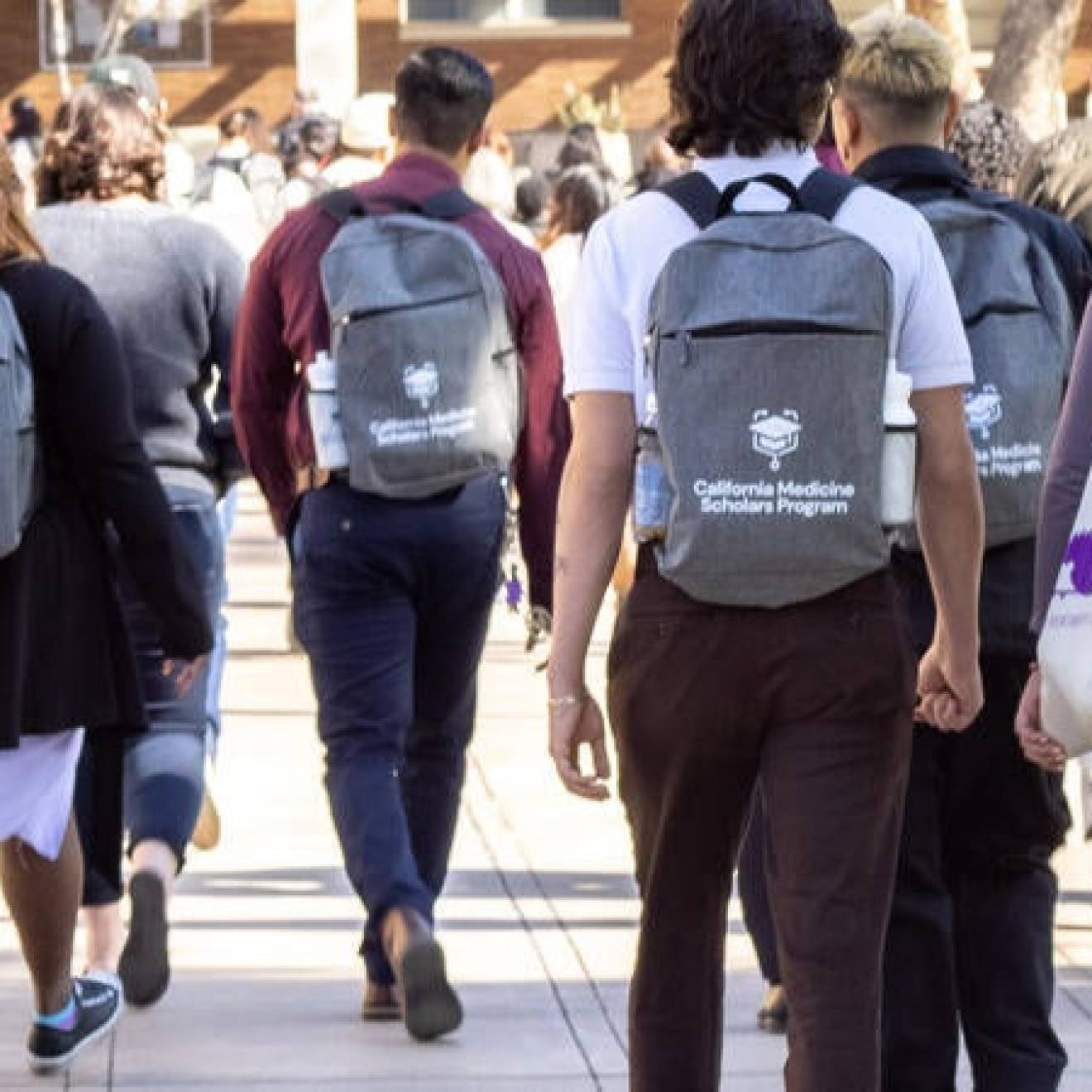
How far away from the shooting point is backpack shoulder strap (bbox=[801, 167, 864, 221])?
14.6 feet

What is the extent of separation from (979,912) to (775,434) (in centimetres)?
133

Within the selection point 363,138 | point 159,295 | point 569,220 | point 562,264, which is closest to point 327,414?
point 159,295

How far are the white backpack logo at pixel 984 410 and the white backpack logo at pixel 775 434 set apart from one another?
93 cm

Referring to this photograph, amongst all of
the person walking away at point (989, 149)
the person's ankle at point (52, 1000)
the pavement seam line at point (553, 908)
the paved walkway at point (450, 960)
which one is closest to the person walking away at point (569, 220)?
the paved walkway at point (450, 960)

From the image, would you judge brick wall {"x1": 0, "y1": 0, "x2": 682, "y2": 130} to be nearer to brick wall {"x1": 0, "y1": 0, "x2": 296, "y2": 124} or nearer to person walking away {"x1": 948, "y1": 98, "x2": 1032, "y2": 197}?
brick wall {"x1": 0, "y1": 0, "x2": 296, "y2": 124}

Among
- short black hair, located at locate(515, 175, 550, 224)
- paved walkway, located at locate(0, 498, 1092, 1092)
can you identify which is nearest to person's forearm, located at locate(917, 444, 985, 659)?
paved walkway, located at locate(0, 498, 1092, 1092)

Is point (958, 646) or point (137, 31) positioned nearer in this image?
point (958, 646)

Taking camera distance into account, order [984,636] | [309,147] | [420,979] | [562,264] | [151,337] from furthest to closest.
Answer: [309,147], [562,264], [151,337], [420,979], [984,636]

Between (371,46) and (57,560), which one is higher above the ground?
(57,560)

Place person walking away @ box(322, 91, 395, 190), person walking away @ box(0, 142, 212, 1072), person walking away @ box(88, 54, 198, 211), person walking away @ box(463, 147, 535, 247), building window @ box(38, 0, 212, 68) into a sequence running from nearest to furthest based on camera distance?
1. person walking away @ box(0, 142, 212, 1072)
2. person walking away @ box(88, 54, 198, 211)
3. person walking away @ box(322, 91, 395, 190)
4. person walking away @ box(463, 147, 535, 247)
5. building window @ box(38, 0, 212, 68)

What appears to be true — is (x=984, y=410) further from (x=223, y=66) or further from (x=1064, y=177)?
(x=223, y=66)

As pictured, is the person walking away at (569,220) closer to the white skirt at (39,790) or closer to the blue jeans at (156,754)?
the blue jeans at (156,754)

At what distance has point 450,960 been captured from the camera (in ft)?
23.2

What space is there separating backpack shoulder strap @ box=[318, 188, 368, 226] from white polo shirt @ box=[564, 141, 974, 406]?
183 cm
